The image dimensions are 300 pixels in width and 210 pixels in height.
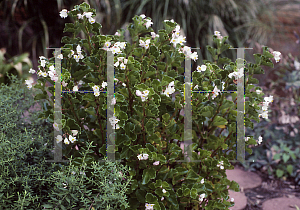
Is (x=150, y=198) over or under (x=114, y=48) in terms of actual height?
under

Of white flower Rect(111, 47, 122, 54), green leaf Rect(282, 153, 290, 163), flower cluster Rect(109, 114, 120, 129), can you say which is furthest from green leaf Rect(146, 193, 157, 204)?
green leaf Rect(282, 153, 290, 163)

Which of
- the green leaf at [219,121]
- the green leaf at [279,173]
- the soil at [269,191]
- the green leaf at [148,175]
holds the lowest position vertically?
the soil at [269,191]

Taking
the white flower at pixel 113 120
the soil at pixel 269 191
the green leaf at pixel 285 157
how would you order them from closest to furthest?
the white flower at pixel 113 120
the soil at pixel 269 191
the green leaf at pixel 285 157

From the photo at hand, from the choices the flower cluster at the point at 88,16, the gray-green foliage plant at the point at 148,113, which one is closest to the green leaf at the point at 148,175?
the gray-green foliage plant at the point at 148,113

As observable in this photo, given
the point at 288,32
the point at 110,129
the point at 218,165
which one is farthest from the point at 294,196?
the point at 288,32

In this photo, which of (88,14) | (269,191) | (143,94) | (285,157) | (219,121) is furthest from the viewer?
(285,157)

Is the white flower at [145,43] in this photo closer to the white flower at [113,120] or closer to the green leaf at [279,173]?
the white flower at [113,120]

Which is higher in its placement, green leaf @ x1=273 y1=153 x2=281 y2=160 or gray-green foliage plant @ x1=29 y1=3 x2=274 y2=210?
gray-green foliage plant @ x1=29 y1=3 x2=274 y2=210

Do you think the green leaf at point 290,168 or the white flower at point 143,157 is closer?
the white flower at point 143,157

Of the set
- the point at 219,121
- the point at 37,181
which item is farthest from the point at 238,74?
the point at 37,181

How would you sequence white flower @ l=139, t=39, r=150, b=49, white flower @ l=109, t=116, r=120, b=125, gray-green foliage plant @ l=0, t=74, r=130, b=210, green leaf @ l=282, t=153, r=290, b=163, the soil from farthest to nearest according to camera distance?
green leaf @ l=282, t=153, r=290, b=163 → the soil → white flower @ l=139, t=39, r=150, b=49 → white flower @ l=109, t=116, r=120, b=125 → gray-green foliage plant @ l=0, t=74, r=130, b=210

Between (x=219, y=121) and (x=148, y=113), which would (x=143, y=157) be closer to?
(x=148, y=113)

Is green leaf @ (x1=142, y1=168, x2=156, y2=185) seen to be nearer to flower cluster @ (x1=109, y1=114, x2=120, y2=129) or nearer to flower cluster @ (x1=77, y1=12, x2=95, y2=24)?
flower cluster @ (x1=109, y1=114, x2=120, y2=129)

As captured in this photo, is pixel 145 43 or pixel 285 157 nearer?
pixel 145 43
